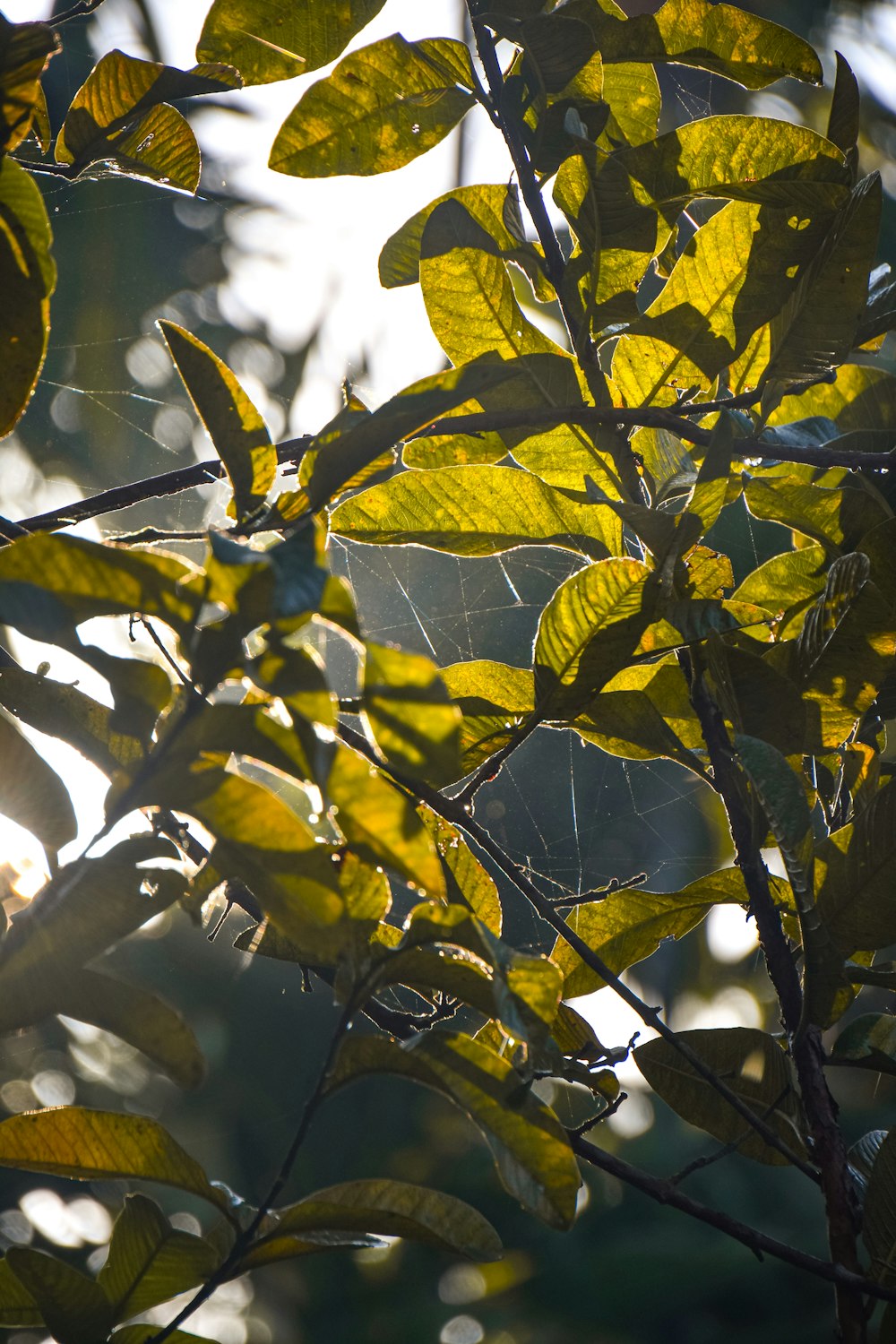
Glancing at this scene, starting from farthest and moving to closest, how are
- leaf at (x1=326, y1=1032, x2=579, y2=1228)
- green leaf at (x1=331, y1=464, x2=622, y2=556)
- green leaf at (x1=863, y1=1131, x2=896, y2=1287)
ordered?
1. green leaf at (x1=331, y1=464, x2=622, y2=556)
2. green leaf at (x1=863, y1=1131, x2=896, y2=1287)
3. leaf at (x1=326, y1=1032, x2=579, y2=1228)

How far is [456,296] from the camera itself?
54 centimetres

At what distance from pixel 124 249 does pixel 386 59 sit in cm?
145

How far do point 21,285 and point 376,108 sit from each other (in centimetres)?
31

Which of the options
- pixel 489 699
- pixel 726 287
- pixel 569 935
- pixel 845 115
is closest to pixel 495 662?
pixel 489 699

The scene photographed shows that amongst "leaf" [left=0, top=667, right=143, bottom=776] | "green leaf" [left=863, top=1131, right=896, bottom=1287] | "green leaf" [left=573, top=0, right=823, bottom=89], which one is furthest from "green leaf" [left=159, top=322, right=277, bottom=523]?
"green leaf" [left=863, top=1131, right=896, bottom=1287]

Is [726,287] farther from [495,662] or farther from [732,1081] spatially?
[732,1081]

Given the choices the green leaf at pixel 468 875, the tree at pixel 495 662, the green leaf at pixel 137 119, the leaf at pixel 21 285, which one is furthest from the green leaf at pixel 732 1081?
the green leaf at pixel 137 119

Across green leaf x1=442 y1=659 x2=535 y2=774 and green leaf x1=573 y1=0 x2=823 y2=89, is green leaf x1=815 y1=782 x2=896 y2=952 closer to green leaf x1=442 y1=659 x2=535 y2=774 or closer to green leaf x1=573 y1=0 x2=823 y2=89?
green leaf x1=442 y1=659 x2=535 y2=774

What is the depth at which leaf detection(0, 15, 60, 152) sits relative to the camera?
30 cm

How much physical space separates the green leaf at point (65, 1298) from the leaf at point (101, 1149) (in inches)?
1.3

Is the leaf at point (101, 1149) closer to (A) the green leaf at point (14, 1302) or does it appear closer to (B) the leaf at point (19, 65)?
(A) the green leaf at point (14, 1302)

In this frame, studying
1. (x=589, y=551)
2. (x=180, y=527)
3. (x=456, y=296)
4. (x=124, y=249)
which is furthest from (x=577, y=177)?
(x=124, y=249)

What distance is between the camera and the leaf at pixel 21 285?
32 centimetres

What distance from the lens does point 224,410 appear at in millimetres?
374
